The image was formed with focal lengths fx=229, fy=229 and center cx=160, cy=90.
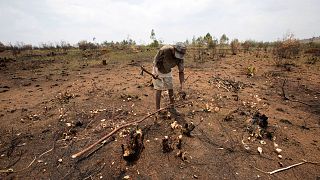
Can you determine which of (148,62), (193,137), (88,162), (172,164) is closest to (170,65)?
(193,137)

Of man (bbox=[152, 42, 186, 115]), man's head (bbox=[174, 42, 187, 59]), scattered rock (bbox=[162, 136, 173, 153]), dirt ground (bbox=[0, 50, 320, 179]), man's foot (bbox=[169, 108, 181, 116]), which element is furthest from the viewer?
man's foot (bbox=[169, 108, 181, 116])

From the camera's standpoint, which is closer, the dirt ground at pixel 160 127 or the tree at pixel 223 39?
the dirt ground at pixel 160 127

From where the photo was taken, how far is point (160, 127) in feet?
12.8

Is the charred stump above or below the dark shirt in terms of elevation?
below

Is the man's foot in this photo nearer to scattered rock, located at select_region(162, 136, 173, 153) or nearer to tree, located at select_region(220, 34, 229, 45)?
scattered rock, located at select_region(162, 136, 173, 153)

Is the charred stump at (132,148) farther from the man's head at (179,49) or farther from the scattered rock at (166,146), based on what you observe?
the man's head at (179,49)

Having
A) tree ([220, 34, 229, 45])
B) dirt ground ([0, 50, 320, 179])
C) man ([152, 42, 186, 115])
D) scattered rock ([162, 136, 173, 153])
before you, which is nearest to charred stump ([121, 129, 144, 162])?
dirt ground ([0, 50, 320, 179])

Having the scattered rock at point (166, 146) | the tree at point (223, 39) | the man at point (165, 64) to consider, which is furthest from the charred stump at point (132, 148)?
the tree at point (223, 39)

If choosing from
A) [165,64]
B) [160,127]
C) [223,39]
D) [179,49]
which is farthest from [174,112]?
[223,39]

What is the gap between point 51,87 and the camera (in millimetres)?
6547

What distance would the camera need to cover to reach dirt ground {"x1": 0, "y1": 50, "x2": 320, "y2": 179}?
9.79 feet

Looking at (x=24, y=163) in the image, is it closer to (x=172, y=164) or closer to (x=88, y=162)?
(x=88, y=162)

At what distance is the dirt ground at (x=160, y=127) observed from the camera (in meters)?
2.98

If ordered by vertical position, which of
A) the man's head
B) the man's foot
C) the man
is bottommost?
the man's foot
